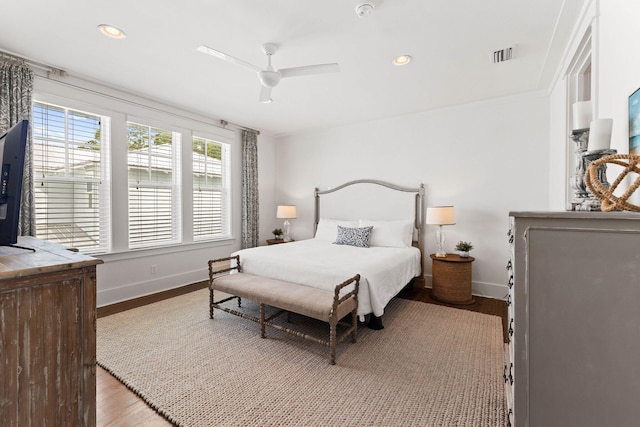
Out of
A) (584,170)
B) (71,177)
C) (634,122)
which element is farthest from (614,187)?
(71,177)

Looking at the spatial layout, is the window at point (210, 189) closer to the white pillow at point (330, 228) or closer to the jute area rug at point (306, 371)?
the white pillow at point (330, 228)

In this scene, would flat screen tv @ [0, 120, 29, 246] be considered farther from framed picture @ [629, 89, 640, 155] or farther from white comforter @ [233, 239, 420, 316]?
framed picture @ [629, 89, 640, 155]

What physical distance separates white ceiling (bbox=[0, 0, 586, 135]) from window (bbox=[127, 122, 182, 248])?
60 centimetres

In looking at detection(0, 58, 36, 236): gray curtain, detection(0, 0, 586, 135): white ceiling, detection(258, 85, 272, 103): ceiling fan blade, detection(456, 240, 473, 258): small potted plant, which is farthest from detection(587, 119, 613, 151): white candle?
detection(0, 58, 36, 236): gray curtain

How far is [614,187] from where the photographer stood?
3.02 feet

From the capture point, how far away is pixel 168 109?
4.02 meters

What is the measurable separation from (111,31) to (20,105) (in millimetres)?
1357

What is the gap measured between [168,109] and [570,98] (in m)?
4.71

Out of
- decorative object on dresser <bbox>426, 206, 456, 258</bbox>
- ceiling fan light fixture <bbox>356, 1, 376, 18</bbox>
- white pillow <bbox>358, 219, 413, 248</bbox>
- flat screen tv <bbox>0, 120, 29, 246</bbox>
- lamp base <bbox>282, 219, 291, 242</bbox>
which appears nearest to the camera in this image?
flat screen tv <bbox>0, 120, 29, 246</bbox>

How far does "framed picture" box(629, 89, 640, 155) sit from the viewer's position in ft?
4.19

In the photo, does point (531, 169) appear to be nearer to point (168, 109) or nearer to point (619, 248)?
point (619, 248)

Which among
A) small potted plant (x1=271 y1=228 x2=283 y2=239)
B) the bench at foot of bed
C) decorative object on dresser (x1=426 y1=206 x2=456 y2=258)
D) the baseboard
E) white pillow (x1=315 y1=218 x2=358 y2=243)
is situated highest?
decorative object on dresser (x1=426 y1=206 x2=456 y2=258)

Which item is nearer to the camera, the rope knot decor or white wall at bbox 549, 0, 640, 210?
the rope knot decor

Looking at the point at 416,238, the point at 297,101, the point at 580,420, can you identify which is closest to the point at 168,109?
the point at 297,101
